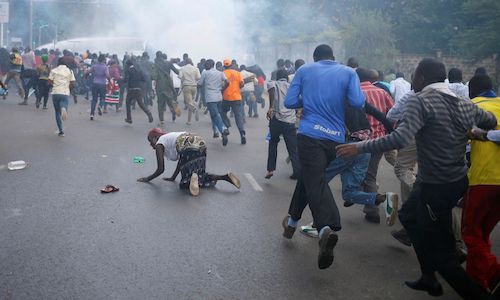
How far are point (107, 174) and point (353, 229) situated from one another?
3.95 metres

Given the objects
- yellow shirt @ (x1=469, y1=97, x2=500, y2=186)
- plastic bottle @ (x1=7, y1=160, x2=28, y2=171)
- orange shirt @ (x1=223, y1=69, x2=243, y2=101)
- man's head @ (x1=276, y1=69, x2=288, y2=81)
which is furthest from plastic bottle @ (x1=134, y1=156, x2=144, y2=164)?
yellow shirt @ (x1=469, y1=97, x2=500, y2=186)

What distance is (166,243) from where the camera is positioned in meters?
5.38

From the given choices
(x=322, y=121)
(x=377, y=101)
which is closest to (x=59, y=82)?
(x=377, y=101)

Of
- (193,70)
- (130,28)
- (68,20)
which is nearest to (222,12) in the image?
(130,28)

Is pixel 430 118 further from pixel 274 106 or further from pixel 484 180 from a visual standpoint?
pixel 274 106

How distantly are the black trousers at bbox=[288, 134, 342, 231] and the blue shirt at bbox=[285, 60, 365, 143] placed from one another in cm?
8

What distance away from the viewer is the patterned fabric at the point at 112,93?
1902 centimetres

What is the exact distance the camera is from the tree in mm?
27156

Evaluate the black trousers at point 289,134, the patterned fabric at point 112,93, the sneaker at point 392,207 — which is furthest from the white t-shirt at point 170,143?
the patterned fabric at point 112,93

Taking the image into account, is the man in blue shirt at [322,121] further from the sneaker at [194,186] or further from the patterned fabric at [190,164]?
the patterned fabric at [190,164]

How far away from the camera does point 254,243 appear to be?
5527 mm

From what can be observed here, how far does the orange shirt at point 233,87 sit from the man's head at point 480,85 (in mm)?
8149

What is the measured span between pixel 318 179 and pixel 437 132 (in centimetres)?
127

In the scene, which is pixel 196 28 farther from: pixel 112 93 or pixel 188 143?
pixel 188 143
